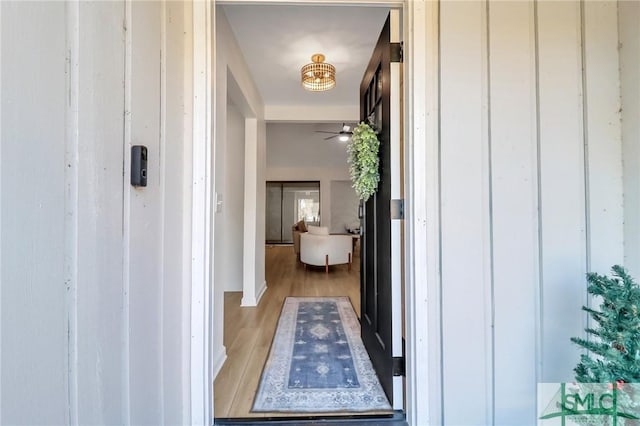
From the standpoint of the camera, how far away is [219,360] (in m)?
2.06

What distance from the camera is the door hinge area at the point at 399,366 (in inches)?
62.0

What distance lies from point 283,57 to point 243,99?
0.55 meters

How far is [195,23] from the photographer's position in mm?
1366

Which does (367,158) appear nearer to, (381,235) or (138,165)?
(381,235)

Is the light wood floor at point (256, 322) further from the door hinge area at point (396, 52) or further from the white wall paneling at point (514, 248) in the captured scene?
the door hinge area at point (396, 52)

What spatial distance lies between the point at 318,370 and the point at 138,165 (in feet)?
5.62

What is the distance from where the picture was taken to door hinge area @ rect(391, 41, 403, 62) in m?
1.58

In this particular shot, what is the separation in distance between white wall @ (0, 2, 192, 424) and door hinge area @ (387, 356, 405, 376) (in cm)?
108

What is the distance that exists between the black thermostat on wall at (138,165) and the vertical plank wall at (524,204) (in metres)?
1.19

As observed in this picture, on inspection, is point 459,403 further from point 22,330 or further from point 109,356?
point 22,330

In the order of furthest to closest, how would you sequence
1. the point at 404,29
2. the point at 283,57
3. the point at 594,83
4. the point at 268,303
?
1. the point at 268,303
2. the point at 283,57
3. the point at 404,29
4. the point at 594,83

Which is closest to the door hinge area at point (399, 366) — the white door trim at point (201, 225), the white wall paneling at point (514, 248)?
the white wall paneling at point (514, 248)

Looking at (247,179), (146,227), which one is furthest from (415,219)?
(247,179)

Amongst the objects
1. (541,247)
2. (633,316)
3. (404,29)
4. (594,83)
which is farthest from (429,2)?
(633,316)
